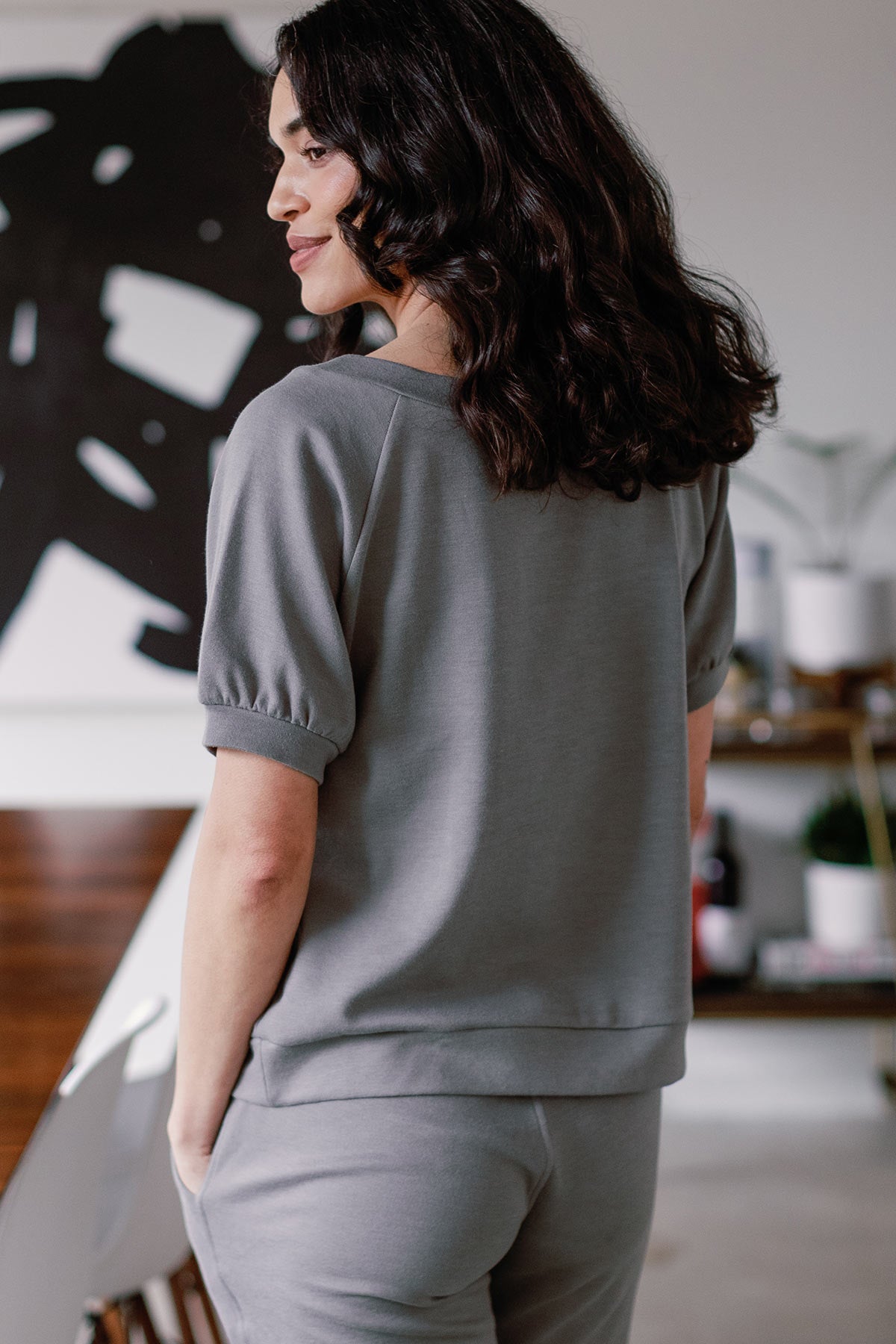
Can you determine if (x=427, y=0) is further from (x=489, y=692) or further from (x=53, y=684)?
(x=53, y=684)

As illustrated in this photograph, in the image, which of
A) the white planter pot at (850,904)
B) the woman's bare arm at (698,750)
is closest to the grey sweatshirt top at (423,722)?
the woman's bare arm at (698,750)

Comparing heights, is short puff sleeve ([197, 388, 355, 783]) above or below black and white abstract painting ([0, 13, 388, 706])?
below

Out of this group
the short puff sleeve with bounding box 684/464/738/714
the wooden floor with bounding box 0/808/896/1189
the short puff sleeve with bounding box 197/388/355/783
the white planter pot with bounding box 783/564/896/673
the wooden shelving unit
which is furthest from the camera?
the white planter pot with bounding box 783/564/896/673

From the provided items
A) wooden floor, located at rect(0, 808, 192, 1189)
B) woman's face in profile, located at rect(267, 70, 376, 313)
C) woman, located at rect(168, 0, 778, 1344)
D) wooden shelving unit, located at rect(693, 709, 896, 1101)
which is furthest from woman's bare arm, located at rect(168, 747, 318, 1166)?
wooden shelving unit, located at rect(693, 709, 896, 1101)

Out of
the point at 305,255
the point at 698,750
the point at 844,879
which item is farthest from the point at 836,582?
the point at 305,255

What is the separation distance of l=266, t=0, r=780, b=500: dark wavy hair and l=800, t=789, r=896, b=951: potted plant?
2.05m

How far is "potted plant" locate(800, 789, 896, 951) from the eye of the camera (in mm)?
2607

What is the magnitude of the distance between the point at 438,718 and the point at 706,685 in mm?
351

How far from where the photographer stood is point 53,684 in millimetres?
2793

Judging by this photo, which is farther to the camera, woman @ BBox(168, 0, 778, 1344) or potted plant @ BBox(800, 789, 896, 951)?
potted plant @ BBox(800, 789, 896, 951)

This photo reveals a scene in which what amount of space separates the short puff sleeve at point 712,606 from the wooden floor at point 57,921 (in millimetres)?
649

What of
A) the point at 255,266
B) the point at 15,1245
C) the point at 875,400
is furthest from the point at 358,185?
the point at 875,400

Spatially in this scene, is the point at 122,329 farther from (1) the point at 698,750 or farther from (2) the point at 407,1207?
(2) the point at 407,1207

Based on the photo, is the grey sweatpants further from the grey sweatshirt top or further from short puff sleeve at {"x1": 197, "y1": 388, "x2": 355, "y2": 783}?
short puff sleeve at {"x1": 197, "y1": 388, "x2": 355, "y2": 783}
